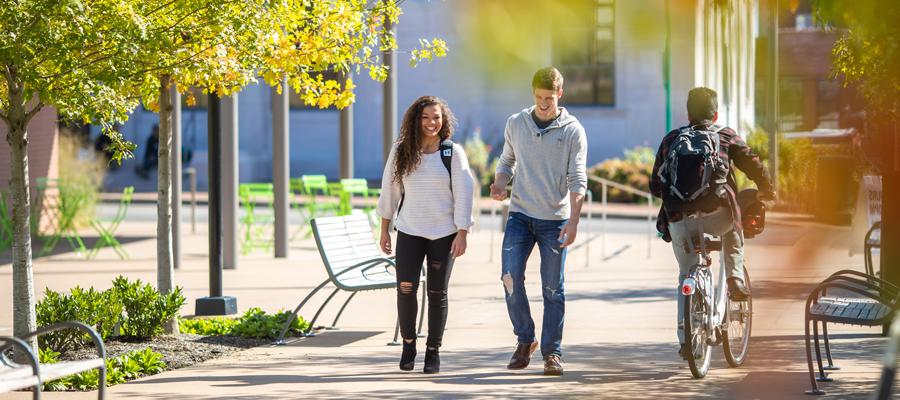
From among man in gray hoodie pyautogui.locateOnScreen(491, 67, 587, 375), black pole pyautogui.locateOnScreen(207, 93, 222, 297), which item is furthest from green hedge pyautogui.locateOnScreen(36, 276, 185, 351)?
man in gray hoodie pyautogui.locateOnScreen(491, 67, 587, 375)

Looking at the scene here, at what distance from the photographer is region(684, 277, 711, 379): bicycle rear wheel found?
22.5ft

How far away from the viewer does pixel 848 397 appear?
21.2 ft

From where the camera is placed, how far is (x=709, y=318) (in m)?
7.16

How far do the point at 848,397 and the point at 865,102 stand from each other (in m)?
4.97

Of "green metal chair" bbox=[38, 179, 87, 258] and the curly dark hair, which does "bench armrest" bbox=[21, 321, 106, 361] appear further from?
"green metal chair" bbox=[38, 179, 87, 258]

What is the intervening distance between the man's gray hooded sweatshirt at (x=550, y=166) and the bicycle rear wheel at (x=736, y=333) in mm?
1065

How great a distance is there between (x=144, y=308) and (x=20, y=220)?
1.41m

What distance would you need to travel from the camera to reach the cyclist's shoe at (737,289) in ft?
23.9

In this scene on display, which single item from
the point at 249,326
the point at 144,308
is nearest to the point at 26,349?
the point at 144,308

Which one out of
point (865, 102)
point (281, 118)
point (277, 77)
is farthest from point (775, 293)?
point (281, 118)

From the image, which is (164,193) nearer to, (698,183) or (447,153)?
(447,153)

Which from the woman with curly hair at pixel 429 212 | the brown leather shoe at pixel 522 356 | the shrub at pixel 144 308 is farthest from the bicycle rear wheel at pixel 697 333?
the shrub at pixel 144 308

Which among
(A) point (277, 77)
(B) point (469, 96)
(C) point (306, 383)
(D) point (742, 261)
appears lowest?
(C) point (306, 383)

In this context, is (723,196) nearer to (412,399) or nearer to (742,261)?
(742,261)
